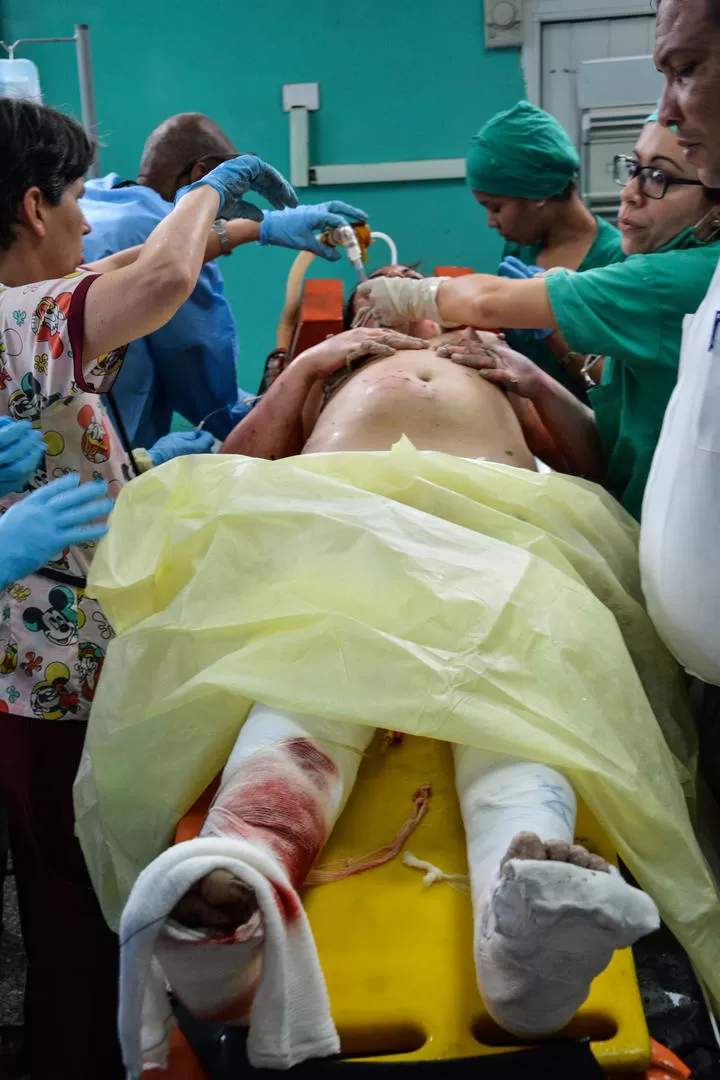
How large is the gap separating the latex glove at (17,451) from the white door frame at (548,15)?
10.8 ft

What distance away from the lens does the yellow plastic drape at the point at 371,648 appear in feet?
3.54

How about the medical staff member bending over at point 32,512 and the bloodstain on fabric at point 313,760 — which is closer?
the bloodstain on fabric at point 313,760

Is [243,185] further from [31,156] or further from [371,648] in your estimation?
Result: [371,648]

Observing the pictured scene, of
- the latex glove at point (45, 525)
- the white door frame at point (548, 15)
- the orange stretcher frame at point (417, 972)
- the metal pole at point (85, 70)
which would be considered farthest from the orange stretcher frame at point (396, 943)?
the white door frame at point (548, 15)

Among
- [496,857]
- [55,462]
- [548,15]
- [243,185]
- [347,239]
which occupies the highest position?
[548,15]

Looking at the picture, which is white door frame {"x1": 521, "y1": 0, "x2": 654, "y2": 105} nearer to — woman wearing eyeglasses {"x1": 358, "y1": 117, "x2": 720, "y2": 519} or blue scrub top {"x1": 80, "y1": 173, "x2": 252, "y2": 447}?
blue scrub top {"x1": 80, "y1": 173, "x2": 252, "y2": 447}

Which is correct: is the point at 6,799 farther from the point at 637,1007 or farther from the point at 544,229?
the point at 544,229

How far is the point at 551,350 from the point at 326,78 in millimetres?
2175

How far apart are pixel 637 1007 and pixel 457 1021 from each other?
0.17 meters

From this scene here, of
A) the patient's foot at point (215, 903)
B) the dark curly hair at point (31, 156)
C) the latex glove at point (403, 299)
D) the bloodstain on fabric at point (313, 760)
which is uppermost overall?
the dark curly hair at point (31, 156)

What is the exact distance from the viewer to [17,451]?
1214 millimetres

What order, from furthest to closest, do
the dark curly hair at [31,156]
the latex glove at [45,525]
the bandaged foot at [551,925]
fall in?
the dark curly hair at [31,156] < the latex glove at [45,525] < the bandaged foot at [551,925]

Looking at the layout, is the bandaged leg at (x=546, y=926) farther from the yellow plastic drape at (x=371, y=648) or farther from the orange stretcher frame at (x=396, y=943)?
the yellow plastic drape at (x=371, y=648)

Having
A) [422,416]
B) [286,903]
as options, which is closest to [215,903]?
[286,903]
